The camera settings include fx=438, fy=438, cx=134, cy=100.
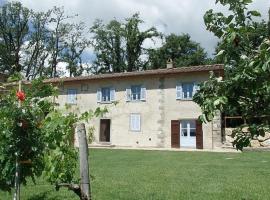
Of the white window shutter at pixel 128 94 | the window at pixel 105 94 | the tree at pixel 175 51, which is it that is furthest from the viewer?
the tree at pixel 175 51

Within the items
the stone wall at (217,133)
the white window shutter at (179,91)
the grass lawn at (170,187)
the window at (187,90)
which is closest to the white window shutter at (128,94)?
the white window shutter at (179,91)

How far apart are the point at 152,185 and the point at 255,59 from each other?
6.72 meters

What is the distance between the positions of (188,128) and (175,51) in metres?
22.4

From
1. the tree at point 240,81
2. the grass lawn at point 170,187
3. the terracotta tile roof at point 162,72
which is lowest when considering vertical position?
the grass lawn at point 170,187

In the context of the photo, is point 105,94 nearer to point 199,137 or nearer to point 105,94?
point 105,94

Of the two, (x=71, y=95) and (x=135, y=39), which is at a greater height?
(x=135, y=39)

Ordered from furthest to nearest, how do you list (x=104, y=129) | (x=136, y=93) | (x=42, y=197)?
(x=104, y=129)
(x=136, y=93)
(x=42, y=197)

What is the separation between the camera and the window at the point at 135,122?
30.1 metres

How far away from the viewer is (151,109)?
98.0 ft

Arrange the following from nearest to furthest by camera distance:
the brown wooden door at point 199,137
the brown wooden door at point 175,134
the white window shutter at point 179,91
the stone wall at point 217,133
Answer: the stone wall at point 217,133
the brown wooden door at point 199,137
the brown wooden door at point 175,134
the white window shutter at point 179,91

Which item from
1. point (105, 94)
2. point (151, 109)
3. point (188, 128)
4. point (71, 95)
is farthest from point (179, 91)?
point (71, 95)

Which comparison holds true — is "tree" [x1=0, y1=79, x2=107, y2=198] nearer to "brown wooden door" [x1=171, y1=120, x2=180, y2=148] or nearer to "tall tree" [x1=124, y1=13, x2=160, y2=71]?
"brown wooden door" [x1=171, y1=120, x2=180, y2=148]

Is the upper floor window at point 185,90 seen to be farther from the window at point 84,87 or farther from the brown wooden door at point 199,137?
the window at point 84,87

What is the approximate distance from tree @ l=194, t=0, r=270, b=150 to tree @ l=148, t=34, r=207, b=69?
44129mm
